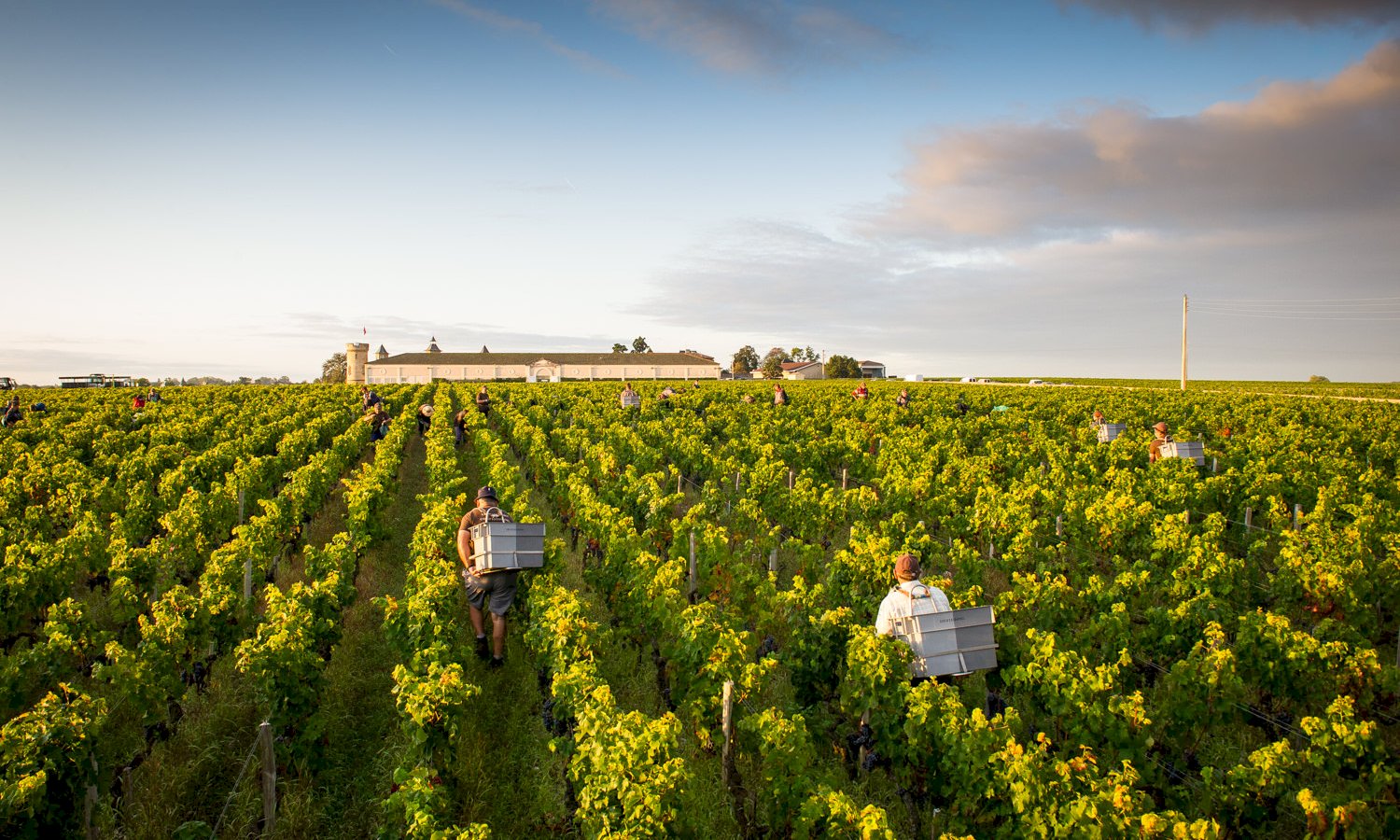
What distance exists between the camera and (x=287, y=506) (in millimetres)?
11844

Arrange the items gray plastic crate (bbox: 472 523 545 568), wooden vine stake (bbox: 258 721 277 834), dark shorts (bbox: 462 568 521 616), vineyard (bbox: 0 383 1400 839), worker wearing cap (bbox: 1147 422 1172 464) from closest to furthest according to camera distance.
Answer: vineyard (bbox: 0 383 1400 839), wooden vine stake (bbox: 258 721 277 834), gray plastic crate (bbox: 472 523 545 568), dark shorts (bbox: 462 568 521 616), worker wearing cap (bbox: 1147 422 1172 464)

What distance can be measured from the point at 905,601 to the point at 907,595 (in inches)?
2.0

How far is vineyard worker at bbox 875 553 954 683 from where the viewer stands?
6172 mm

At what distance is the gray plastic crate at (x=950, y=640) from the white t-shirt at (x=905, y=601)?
0.27 feet

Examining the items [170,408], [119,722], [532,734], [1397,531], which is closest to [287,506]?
[119,722]

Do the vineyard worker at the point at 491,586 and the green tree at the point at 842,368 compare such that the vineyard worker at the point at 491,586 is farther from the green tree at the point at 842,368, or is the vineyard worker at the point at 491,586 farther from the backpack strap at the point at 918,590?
the green tree at the point at 842,368

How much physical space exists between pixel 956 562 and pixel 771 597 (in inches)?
117

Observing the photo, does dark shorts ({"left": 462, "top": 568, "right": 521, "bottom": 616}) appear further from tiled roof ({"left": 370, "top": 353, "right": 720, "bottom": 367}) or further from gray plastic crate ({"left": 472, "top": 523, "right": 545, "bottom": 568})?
tiled roof ({"left": 370, "top": 353, "right": 720, "bottom": 367})

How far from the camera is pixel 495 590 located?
27.5 feet

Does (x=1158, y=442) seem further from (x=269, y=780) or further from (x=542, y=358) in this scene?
(x=542, y=358)

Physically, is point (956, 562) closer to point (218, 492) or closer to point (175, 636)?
point (175, 636)

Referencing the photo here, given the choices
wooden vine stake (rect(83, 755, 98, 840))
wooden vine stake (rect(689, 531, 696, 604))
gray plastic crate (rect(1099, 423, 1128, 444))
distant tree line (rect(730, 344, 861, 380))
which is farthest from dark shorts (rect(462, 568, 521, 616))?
distant tree line (rect(730, 344, 861, 380))

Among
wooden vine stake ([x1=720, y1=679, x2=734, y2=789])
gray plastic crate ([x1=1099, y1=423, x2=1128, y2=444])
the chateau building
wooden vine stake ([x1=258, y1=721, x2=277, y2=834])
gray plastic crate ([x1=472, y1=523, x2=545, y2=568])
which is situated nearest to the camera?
wooden vine stake ([x1=258, y1=721, x2=277, y2=834])

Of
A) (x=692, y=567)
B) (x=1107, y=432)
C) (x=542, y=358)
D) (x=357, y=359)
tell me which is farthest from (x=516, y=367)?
(x=692, y=567)
